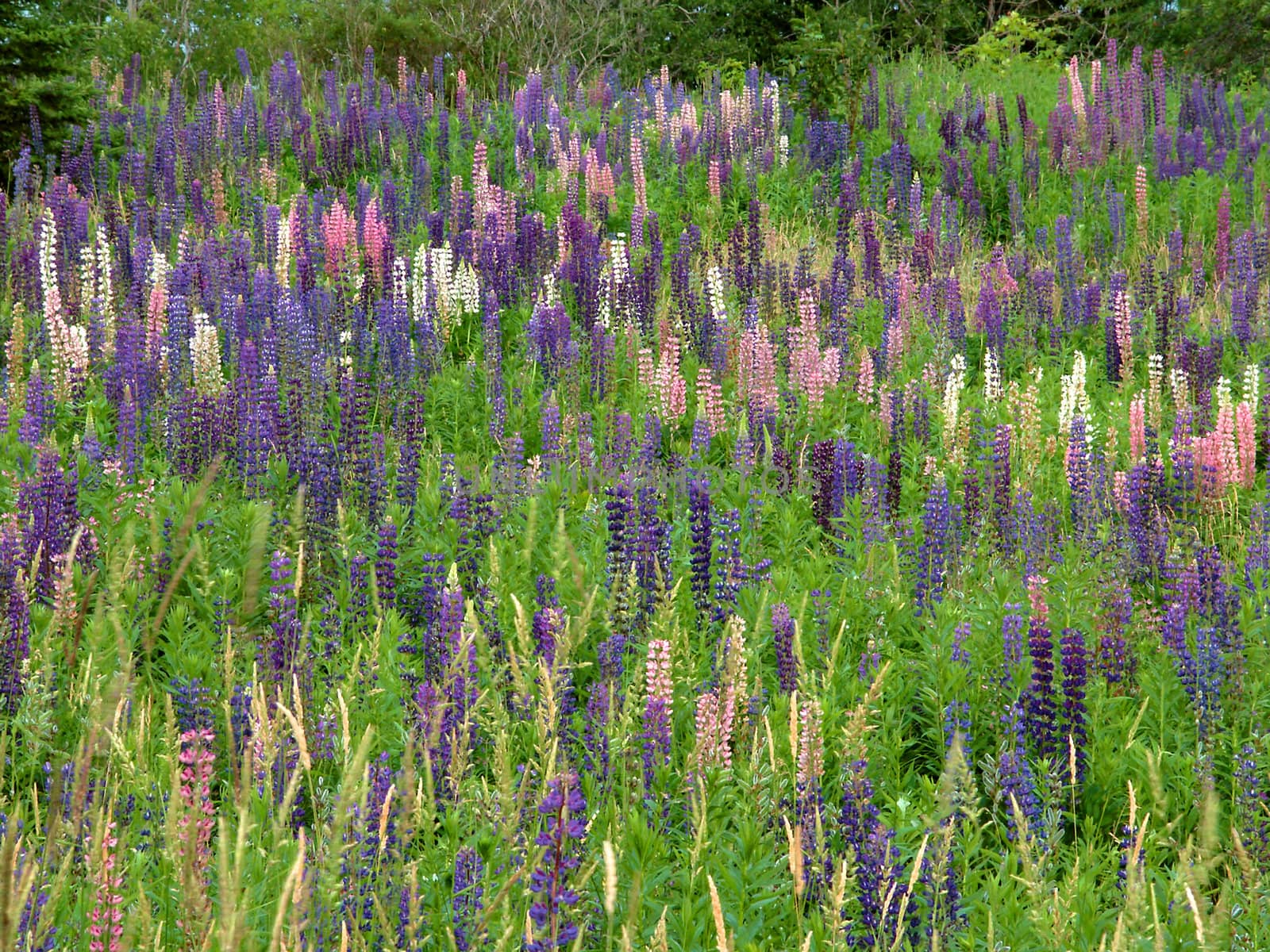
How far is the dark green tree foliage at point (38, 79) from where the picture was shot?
10273 mm

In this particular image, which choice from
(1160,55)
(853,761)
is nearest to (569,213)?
(853,761)

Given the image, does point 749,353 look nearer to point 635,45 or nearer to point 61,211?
point 61,211

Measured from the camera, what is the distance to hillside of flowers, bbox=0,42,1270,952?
9.39ft

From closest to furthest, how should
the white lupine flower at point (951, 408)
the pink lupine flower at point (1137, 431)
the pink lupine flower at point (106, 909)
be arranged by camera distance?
the pink lupine flower at point (106, 909), the pink lupine flower at point (1137, 431), the white lupine flower at point (951, 408)

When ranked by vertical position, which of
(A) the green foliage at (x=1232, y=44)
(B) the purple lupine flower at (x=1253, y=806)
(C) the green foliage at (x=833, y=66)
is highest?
(A) the green foliage at (x=1232, y=44)

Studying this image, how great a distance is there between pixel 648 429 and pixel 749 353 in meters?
1.28

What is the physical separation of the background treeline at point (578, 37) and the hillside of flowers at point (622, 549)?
0.81 metres

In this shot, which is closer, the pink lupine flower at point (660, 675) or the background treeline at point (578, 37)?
the pink lupine flower at point (660, 675)

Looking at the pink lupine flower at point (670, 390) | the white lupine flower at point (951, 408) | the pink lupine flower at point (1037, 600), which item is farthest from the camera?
the pink lupine flower at point (670, 390)

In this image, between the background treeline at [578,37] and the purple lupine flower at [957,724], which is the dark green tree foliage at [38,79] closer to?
the background treeline at [578,37]

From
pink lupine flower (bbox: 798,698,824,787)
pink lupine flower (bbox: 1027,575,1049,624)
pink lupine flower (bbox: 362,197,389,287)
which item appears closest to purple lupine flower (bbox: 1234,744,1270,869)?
pink lupine flower (bbox: 1027,575,1049,624)

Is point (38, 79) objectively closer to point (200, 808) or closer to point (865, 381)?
point (865, 381)

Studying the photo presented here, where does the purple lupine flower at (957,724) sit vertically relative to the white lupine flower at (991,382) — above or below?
below

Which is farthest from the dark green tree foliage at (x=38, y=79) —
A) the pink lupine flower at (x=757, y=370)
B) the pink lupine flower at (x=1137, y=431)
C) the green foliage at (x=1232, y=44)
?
the green foliage at (x=1232, y=44)
